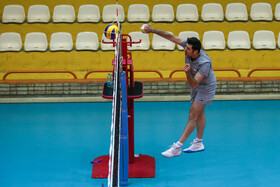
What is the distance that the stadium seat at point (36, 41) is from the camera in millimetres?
11094

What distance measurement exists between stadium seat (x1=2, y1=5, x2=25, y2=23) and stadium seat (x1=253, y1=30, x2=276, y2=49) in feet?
19.8

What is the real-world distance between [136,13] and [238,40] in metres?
2.72

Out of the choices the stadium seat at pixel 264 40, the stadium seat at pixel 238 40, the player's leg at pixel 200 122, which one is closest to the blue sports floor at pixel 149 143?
the player's leg at pixel 200 122

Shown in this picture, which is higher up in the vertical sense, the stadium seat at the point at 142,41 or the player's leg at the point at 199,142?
the stadium seat at the point at 142,41

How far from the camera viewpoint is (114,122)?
354 cm

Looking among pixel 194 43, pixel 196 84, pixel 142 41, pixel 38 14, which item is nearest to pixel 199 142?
pixel 196 84

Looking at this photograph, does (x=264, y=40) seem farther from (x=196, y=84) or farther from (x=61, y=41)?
(x=196, y=84)

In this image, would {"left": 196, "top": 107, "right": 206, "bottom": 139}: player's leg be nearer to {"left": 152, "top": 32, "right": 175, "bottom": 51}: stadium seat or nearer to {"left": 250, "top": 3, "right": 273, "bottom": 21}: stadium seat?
{"left": 152, "top": 32, "right": 175, "bottom": 51}: stadium seat

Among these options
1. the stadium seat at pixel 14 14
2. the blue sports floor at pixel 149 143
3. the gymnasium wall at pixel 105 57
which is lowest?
the blue sports floor at pixel 149 143

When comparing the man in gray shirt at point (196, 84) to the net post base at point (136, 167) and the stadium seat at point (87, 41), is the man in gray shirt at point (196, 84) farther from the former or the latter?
the stadium seat at point (87, 41)

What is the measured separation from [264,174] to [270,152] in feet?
2.88

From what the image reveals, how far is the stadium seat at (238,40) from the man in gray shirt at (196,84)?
529 centimetres

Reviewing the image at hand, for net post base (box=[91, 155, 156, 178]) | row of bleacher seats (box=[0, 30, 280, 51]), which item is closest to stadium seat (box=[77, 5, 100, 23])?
row of bleacher seats (box=[0, 30, 280, 51])

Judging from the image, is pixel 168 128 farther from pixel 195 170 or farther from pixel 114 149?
pixel 114 149
